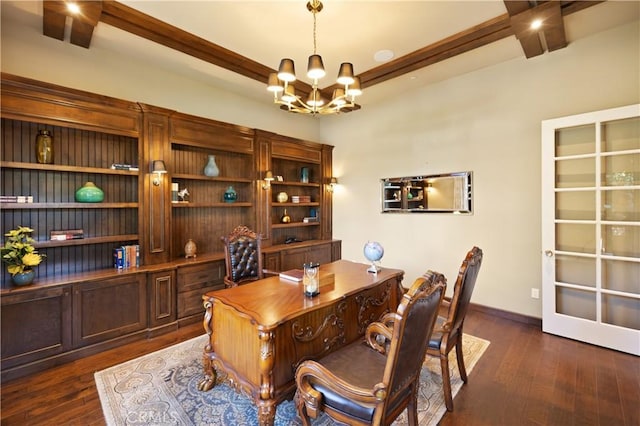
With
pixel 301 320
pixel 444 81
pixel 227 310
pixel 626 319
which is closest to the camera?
pixel 301 320

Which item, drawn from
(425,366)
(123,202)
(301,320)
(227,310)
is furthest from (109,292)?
(425,366)

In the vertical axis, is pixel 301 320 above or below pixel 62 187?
below

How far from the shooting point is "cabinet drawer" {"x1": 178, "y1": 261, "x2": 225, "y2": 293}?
138 inches

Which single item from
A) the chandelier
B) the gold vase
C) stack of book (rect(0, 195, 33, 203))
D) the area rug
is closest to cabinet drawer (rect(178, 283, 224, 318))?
the area rug

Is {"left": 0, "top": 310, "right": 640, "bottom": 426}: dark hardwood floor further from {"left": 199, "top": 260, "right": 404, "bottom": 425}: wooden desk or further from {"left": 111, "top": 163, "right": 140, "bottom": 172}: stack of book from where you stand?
{"left": 111, "top": 163, "right": 140, "bottom": 172}: stack of book

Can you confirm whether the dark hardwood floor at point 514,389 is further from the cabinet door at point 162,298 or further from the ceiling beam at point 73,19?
the ceiling beam at point 73,19

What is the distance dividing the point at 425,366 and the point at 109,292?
3173mm

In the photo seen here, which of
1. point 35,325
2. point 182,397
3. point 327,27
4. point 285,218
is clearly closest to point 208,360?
point 182,397

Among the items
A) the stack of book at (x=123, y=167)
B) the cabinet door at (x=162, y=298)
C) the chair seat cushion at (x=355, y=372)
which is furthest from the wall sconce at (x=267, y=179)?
the chair seat cushion at (x=355, y=372)

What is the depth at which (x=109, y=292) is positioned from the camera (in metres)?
2.95

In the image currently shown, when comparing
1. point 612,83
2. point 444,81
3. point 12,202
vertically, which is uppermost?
point 444,81

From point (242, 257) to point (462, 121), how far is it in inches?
137

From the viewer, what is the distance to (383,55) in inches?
139

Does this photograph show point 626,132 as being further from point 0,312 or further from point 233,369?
point 0,312
